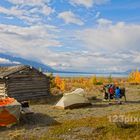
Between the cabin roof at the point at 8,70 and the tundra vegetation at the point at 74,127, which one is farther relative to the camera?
the cabin roof at the point at 8,70

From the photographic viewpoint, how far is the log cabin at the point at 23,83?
39.5 metres

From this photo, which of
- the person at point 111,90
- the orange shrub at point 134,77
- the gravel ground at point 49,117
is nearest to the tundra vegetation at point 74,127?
the gravel ground at point 49,117

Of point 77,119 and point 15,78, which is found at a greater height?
point 15,78

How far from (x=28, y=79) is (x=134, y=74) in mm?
70882

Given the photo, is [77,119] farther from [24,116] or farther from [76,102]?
[76,102]

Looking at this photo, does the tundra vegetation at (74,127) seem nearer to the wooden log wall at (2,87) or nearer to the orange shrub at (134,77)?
the wooden log wall at (2,87)

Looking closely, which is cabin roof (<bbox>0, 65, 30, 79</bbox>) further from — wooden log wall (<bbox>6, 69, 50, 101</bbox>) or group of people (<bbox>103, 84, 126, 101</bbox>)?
group of people (<bbox>103, 84, 126, 101</bbox>)

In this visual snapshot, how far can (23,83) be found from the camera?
40906 mm

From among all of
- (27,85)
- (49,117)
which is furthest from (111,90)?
(49,117)

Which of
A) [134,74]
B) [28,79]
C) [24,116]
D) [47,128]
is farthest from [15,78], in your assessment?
[134,74]

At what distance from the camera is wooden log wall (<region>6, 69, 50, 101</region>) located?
39781 mm

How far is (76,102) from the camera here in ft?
112

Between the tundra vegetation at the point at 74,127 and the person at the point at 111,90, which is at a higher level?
the person at the point at 111,90

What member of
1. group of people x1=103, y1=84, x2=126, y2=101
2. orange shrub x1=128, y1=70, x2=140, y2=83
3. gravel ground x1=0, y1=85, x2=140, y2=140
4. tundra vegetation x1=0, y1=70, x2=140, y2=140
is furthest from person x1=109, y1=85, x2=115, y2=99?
orange shrub x1=128, y1=70, x2=140, y2=83
